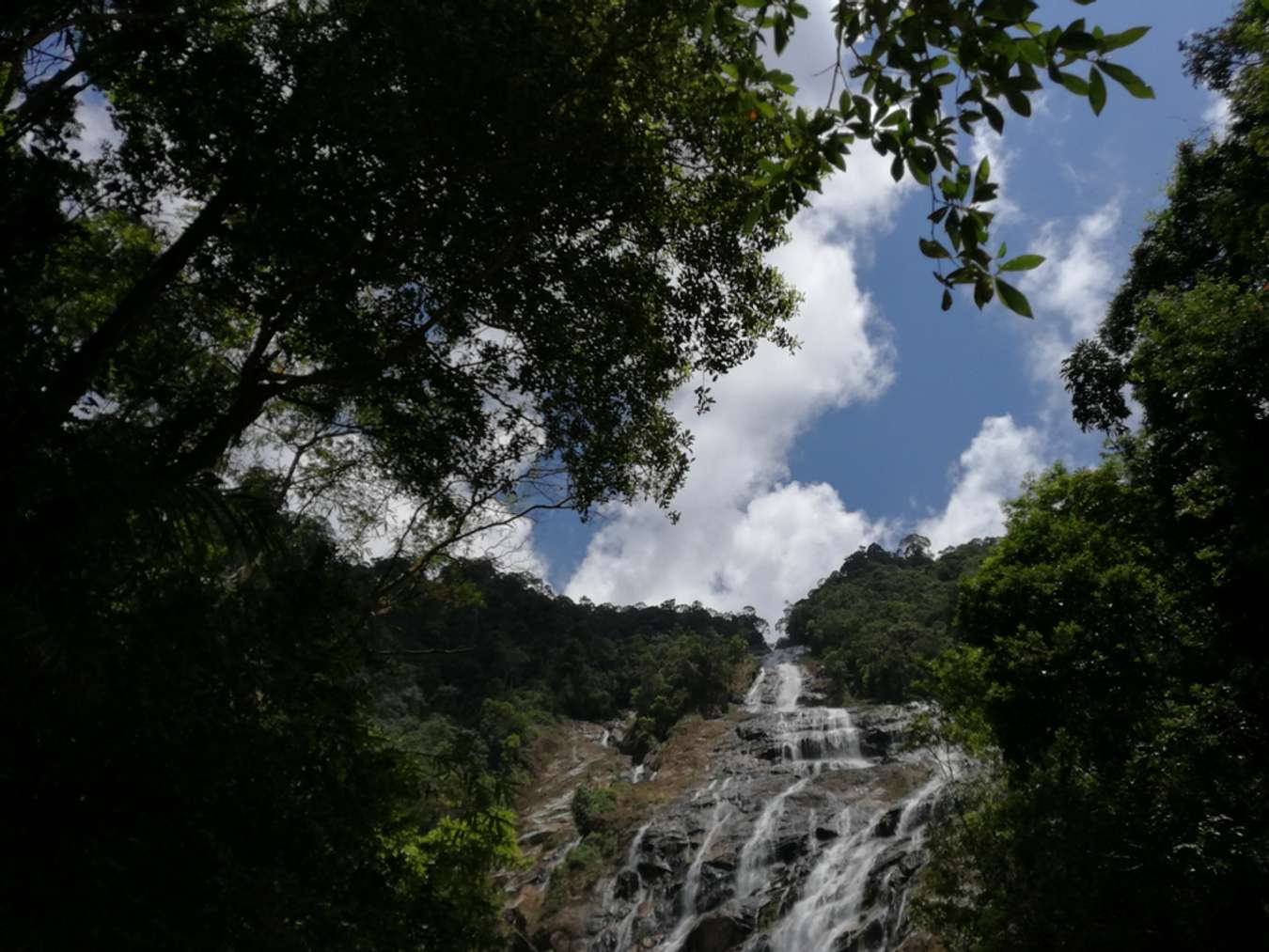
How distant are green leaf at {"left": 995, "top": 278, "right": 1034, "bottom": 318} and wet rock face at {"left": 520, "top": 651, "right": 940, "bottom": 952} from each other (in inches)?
745

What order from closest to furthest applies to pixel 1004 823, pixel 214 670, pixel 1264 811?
1. pixel 214 670
2. pixel 1264 811
3. pixel 1004 823

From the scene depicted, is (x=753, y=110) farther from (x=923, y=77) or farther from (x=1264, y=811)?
(x=1264, y=811)

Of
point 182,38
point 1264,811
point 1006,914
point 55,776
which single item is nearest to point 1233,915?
point 1264,811

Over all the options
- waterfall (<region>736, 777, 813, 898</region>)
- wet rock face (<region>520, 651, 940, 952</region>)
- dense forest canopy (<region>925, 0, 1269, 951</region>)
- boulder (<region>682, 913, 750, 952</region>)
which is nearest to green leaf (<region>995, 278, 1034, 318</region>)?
dense forest canopy (<region>925, 0, 1269, 951</region>)

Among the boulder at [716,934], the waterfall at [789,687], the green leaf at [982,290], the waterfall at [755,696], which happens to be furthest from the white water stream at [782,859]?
the green leaf at [982,290]

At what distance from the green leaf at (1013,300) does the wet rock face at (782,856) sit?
18.9m

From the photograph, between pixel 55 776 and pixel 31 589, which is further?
pixel 55 776

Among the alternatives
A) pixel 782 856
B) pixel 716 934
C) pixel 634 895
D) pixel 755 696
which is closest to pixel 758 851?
pixel 782 856

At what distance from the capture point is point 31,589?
152 inches

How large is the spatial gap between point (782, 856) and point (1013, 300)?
83.6ft

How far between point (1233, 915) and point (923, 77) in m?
10.6

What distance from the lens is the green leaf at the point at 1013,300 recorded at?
7.14ft

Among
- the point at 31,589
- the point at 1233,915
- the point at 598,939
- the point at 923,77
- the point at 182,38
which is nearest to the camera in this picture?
the point at 923,77

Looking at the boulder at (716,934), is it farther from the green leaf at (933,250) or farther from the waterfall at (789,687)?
the waterfall at (789,687)
